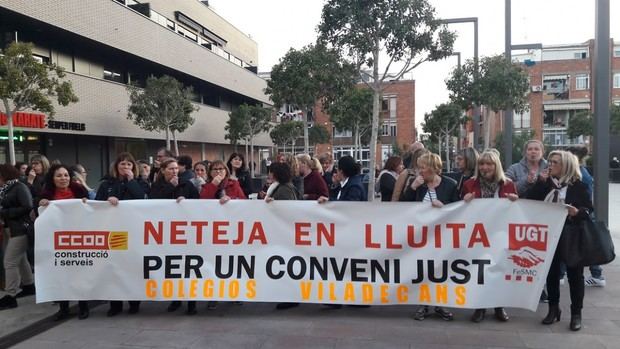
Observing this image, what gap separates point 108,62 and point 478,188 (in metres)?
24.8

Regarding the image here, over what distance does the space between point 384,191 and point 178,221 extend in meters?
2.84

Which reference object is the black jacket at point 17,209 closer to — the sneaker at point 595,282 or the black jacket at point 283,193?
the black jacket at point 283,193

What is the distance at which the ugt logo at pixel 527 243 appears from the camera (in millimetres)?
4668

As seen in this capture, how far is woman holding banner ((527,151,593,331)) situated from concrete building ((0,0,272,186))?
19.1 meters

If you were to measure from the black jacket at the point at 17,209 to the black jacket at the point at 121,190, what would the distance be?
77cm

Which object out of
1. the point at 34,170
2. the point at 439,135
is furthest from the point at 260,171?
the point at 34,170

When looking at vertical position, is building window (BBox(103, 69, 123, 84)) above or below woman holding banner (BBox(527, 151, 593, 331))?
above

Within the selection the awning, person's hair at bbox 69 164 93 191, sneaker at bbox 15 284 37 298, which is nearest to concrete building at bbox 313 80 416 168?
the awning

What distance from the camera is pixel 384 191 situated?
661 cm

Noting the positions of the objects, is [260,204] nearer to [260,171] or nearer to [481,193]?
[481,193]

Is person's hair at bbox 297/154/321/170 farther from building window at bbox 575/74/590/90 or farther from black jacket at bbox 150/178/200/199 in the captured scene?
building window at bbox 575/74/590/90

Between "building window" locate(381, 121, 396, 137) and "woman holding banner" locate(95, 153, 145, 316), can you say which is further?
"building window" locate(381, 121, 396, 137)

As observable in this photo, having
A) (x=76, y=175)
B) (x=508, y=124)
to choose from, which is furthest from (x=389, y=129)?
(x=76, y=175)

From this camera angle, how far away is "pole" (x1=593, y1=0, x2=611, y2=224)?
6.50m
